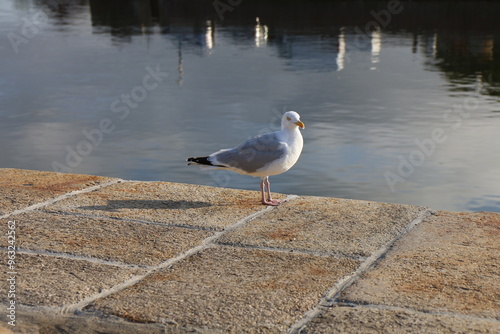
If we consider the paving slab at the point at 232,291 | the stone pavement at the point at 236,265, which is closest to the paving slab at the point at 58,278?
the stone pavement at the point at 236,265

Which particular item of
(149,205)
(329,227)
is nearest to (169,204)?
(149,205)

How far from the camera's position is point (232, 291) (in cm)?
373

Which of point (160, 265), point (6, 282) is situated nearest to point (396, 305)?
point (160, 265)

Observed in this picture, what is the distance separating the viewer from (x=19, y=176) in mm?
6152

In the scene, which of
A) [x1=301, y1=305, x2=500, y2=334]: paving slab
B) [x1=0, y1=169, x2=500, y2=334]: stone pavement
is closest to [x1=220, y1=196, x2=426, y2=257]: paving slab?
[x1=0, y1=169, x2=500, y2=334]: stone pavement

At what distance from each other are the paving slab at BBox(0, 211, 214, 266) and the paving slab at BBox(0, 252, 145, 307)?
6.0 inches

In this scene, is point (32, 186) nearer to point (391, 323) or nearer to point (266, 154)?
point (266, 154)

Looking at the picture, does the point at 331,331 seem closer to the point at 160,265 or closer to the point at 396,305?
the point at 396,305

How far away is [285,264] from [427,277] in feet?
2.47

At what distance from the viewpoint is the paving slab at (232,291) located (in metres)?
3.42

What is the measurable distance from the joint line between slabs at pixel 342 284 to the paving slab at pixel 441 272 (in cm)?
4

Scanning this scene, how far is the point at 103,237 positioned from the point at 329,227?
1.40m

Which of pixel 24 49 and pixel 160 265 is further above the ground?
pixel 160 265

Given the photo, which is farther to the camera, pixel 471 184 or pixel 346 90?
pixel 346 90
